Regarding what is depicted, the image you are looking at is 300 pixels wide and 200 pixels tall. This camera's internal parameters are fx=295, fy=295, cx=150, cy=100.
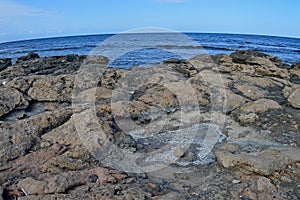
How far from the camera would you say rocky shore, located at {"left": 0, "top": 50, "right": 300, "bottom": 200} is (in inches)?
148

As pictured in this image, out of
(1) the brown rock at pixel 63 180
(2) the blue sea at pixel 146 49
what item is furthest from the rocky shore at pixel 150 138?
(2) the blue sea at pixel 146 49

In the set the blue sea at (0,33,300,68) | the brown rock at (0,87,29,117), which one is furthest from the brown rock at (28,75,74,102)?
the blue sea at (0,33,300,68)

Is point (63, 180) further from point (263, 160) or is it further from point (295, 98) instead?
point (295, 98)

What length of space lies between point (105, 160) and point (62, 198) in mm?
1210

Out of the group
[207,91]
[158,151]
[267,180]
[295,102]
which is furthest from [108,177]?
[295,102]

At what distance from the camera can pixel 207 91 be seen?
8148 millimetres

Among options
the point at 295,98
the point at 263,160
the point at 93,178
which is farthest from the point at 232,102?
the point at 93,178

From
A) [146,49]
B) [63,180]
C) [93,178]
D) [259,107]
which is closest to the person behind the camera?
[63,180]

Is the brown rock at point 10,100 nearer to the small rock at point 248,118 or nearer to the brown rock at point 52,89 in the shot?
the brown rock at point 52,89

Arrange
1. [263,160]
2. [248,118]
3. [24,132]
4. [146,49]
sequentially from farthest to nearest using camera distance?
1. [146,49]
2. [248,118]
3. [24,132]
4. [263,160]

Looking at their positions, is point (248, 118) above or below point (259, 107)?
below

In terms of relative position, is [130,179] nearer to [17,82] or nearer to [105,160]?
[105,160]

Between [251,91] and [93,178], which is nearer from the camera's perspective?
[93,178]

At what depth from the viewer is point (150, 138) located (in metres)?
5.66
